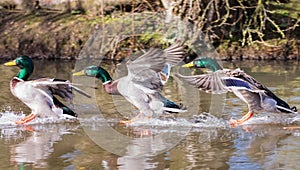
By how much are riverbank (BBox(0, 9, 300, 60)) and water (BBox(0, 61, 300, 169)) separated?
20.1 ft

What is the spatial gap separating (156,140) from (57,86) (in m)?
1.52

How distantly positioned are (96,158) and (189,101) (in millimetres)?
3598

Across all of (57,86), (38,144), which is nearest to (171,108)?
(57,86)

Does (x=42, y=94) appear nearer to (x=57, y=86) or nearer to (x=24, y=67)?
(x=57, y=86)

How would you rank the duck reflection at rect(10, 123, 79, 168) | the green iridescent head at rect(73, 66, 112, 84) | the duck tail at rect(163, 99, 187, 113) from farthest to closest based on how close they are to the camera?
the green iridescent head at rect(73, 66, 112, 84)
the duck tail at rect(163, 99, 187, 113)
the duck reflection at rect(10, 123, 79, 168)

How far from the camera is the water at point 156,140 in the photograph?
5980 millimetres

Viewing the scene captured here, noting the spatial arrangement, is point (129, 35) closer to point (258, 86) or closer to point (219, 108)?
point (219, 108)

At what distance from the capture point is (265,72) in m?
12.8

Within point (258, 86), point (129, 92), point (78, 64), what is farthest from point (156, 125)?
point (78, 64)

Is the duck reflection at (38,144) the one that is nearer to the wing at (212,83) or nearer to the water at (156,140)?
the water at (156,140)

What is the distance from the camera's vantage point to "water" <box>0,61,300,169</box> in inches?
235

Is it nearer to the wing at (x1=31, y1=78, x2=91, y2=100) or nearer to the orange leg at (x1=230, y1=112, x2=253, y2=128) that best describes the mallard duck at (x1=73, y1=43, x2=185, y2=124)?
the wing at (x1=31, y1=78, x2=91, y2=100)

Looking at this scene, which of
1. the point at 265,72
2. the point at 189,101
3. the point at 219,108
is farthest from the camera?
the point at 265,72

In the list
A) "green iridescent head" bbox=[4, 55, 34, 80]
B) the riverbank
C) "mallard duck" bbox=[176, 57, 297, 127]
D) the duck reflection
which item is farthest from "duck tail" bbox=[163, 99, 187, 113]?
the riverbank
